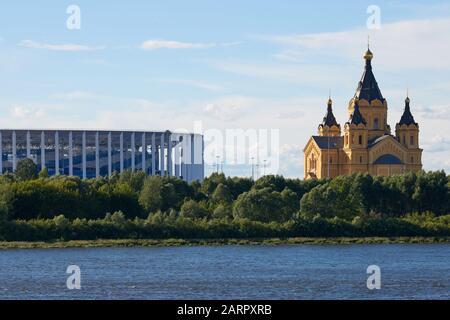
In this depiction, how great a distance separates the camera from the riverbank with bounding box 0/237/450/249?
5716 centimetres

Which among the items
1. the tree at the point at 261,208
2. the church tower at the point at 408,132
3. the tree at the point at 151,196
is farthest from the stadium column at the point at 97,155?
the tree at the point at 261,208

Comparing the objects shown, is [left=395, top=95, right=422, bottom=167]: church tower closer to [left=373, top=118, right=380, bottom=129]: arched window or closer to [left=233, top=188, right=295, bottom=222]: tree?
[left=373, top=118, right=380, bottom=129]: arched window

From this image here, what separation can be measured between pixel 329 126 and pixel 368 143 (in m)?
7.14

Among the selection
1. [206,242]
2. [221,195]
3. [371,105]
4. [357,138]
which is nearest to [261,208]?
[206,242]

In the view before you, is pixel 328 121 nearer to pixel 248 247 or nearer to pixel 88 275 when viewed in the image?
pixel 248 247

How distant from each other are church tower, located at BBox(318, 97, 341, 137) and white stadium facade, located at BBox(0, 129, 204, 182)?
1376 centimetres

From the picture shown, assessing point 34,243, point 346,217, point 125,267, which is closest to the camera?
point 125,267

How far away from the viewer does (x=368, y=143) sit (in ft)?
358

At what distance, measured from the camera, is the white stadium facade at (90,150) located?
10744cm

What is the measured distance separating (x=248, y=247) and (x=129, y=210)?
39.2 ft

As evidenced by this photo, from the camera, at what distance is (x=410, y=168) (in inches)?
4306

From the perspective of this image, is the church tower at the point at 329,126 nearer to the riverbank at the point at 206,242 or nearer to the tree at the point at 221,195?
the tree at the point at 221,195

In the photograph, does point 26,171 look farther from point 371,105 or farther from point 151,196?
point 371,105
